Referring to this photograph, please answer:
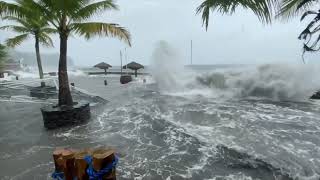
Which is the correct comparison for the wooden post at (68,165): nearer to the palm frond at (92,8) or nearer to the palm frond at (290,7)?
the palm frond at (290,7)

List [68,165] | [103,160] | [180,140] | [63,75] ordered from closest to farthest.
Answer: [103,160] < [68,165] < [180,140] < [63,75]

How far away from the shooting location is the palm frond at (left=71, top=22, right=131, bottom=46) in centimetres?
1229

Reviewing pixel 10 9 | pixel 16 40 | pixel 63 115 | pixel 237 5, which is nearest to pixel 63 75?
pixel 63 115

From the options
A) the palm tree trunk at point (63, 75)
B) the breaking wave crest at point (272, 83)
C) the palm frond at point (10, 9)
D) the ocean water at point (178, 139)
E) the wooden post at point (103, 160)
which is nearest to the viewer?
the wooden post at point (103, 160)

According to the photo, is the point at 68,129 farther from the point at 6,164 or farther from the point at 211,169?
the point at 211,169

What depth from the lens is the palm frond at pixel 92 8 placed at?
12.1 m

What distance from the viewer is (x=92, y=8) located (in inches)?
488

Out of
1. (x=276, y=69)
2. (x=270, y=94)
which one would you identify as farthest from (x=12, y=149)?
(x=276, y=69)

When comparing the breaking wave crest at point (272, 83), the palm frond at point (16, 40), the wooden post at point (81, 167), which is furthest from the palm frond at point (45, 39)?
the wooden post at point (81, 167)

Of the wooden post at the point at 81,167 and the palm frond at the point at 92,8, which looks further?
the palm frond at the point at 92,8

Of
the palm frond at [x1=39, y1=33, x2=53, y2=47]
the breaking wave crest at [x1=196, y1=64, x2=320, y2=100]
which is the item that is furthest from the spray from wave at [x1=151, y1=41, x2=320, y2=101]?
the palm frond at [x1=39, y1=33, x2=53, y2=47]

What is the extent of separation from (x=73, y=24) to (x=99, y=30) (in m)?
1.06

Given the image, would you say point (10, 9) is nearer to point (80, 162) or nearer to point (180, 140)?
point (180, 140)

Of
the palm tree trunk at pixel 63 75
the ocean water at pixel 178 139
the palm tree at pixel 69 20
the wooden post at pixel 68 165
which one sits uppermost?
the palm tree at pixel 69 20
